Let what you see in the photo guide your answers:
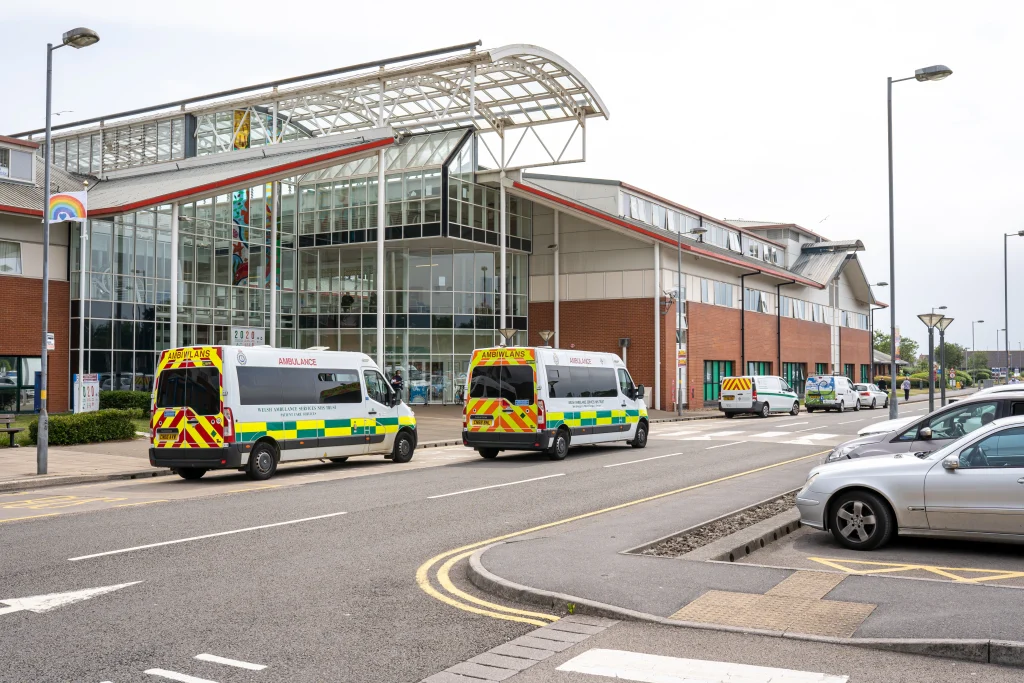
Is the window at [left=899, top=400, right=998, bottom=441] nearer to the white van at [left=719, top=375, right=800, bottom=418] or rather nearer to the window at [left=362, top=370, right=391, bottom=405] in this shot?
the window at [left=362, top=370, right=391, bottom=405]

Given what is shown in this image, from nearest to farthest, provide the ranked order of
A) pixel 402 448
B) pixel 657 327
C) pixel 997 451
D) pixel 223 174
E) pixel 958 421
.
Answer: pixel 997 451
pixel 958 421
pixel 402 448
pixel 223 174
pixel 657 327

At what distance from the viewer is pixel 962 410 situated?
39.9ft

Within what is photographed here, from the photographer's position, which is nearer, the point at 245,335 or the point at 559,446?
the point at 559,446

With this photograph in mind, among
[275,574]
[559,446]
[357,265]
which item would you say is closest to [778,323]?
[357,265]

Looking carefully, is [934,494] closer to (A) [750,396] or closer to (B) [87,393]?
(B) [87,393]

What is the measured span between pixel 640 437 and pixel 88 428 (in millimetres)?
13917

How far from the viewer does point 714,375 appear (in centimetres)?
5044

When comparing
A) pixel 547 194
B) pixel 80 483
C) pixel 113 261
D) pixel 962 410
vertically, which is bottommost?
pixel 80 483

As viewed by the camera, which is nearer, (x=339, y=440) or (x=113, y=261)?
(x=339, y=440)

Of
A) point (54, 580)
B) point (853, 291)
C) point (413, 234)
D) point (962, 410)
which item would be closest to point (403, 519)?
point (54, 580)

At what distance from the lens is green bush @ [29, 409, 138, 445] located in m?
22.6

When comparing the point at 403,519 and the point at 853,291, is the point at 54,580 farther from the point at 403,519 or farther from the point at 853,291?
the point at 853,291

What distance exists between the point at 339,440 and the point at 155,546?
29.9ft

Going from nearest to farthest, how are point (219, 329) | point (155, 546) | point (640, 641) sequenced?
point (640, 641) < point (155, 546) < point (219, 329)
